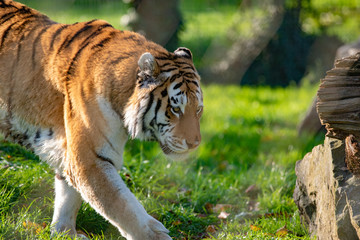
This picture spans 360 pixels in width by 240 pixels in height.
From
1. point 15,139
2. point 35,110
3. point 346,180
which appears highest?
point 346,180

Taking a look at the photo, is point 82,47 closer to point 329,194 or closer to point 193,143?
point 193,143

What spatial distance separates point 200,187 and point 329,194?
4.36 feet

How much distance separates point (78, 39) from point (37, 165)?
105 cm

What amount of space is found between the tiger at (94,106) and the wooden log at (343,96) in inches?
26.2

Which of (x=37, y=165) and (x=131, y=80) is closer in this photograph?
(x=131, y=80)

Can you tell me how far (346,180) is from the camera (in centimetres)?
250

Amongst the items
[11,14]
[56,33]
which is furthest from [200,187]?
[11,14]

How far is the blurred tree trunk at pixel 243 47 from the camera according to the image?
22.3 feet

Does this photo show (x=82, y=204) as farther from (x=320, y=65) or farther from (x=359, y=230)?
(x=320, y=65)

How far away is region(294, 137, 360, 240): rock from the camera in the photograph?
7.95ft

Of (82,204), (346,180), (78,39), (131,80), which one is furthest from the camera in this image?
(82,204)

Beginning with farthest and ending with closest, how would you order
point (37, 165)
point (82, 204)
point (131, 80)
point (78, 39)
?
point (37, 165), point (82, 204), point (78, 39), point (131, 80)

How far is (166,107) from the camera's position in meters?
2.72

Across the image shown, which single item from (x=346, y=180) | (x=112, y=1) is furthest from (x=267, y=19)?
(x=346, y=180)
